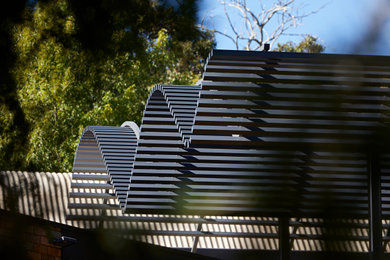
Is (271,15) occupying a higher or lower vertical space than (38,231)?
higher

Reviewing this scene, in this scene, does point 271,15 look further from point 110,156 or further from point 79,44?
point 110,156

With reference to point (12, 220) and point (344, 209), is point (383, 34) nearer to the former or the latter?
point (344, 209)

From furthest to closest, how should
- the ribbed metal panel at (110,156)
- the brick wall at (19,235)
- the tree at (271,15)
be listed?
the ribbed metal panel at (110,156)
the tree at (271,15)
the brick wall at (19,235)

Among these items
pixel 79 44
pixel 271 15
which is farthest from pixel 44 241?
pixel 271 15

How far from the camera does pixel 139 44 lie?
38.9 inches

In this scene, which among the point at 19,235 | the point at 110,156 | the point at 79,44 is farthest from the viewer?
the point at 110,156

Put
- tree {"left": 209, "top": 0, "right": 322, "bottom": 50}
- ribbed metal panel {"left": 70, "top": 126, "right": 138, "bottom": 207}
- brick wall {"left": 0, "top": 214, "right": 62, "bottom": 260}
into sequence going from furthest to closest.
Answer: ribbed metal panel {"left": 70, "top": 126, "right": 138, "bottom": 207}
tree {"left": 209, "top": 0, "right": 322, "bottom": 50}
brick wall {"left": 0, "top": 214, "right": 62, "bottom": 260}

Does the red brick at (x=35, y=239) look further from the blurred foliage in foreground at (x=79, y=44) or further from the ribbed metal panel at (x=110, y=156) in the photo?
the ribbed metal panel at (x=110, y=156)

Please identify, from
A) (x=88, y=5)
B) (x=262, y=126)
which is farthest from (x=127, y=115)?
(x=88, y=5)

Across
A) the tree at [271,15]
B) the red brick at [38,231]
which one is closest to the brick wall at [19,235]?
the red brick at [38,231]

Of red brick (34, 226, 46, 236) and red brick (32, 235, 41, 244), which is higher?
red brick (34, 226, 46, 236)

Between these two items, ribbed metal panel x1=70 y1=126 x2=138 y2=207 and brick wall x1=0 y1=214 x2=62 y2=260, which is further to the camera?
ribbed metal panel x1=70 y1=126 x2=138 y2=207

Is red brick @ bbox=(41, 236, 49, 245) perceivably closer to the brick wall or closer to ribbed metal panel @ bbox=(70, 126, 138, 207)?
the brick wall

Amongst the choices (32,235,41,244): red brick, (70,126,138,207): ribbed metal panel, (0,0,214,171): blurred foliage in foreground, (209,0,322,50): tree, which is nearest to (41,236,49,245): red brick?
(32,235,41,244): red brick
